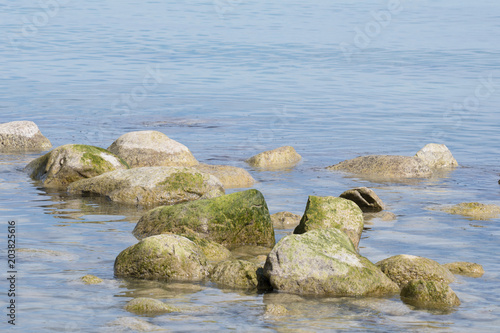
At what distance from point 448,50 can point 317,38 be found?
11061 mm

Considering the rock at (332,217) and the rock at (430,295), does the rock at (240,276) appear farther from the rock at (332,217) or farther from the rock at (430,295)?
the rock at (332,217)

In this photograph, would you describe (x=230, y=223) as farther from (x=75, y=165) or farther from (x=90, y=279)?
(x=75, y=165)

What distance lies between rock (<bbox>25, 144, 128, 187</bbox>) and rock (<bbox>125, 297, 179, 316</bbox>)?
7810mm

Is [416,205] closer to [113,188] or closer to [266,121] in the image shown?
[113,188]

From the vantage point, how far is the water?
9.35m

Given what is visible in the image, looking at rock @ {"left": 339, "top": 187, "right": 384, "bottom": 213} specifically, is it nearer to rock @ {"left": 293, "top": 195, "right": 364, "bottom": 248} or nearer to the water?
the water

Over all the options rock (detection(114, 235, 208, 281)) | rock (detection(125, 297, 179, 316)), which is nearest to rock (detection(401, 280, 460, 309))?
rock (detection(114, 235, 208, 281))

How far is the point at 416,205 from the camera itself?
51.4ft

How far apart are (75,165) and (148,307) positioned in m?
8.09

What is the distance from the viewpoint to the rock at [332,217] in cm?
1241

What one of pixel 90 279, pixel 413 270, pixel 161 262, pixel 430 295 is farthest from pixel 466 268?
pixel 90 279

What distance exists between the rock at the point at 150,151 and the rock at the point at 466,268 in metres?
9.13

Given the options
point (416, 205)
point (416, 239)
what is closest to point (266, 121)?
point (416, 205)

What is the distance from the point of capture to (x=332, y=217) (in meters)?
12.6
